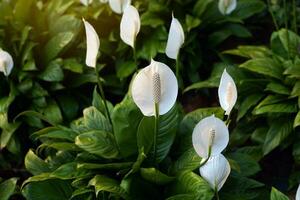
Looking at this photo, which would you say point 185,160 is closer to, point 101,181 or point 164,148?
point 164,148

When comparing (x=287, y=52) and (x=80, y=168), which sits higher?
(x=287, y=52)

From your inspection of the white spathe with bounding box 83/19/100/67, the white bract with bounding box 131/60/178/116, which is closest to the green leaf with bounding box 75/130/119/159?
the white spathe with bounding box 83/19/100/67

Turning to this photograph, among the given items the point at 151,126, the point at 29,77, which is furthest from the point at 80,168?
the point at 29,77

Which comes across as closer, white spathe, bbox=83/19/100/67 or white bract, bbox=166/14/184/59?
white spathe, bbox=83/19/100/67

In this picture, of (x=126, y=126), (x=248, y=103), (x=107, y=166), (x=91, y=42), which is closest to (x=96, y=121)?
(x=126, y=126)

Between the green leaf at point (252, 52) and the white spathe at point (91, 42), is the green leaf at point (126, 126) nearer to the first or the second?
the white spathe at point (91, 42)

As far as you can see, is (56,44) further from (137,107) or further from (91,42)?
(91,42)

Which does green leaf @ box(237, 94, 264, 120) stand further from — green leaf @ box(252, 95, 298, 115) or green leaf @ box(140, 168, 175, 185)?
green leaf @ box(140, 168, 175, 185)
